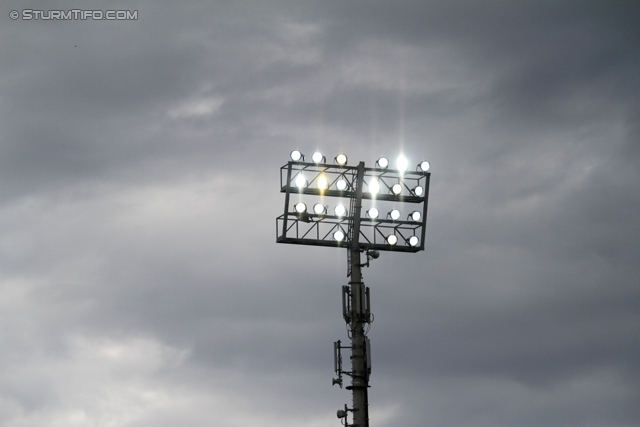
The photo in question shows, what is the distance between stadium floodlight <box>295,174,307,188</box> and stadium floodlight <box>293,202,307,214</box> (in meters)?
0.76

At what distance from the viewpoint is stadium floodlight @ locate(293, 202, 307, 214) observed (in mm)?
97562

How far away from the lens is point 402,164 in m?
99.2

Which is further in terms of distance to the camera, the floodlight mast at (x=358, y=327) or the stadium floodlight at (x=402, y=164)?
the stadium floodlight at (x=402, y=164)

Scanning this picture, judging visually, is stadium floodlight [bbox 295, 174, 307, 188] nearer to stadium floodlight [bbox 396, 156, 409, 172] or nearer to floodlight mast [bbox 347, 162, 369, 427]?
floodlight mast [bbox 347, 162, 369, 427]

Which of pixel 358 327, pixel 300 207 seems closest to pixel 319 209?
pixel 300 207

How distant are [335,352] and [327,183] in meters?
6.93

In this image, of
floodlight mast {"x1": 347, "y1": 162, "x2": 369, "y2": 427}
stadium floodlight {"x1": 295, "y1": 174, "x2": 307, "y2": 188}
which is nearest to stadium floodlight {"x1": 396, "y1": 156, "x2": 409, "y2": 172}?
floodlight mast {"x1": 347, "y1": 162, "x2": 369, "y2": 427}

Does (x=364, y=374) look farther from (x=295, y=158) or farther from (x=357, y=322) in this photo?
(x=295, y=158)

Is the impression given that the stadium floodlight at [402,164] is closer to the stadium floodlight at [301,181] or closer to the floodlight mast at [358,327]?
the floodlight mast at [358,327]

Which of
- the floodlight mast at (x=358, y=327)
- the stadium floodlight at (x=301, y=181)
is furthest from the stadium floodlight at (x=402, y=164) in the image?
the stadium floodlight at (x=301, y=181)

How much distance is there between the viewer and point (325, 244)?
9819 centimetres

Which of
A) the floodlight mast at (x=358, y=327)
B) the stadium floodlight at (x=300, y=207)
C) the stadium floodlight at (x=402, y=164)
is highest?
the stadium floodlight at (x=402, y=164)

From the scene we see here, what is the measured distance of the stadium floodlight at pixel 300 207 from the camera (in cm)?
9756

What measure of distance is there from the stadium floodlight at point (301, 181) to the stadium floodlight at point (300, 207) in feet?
2.49
